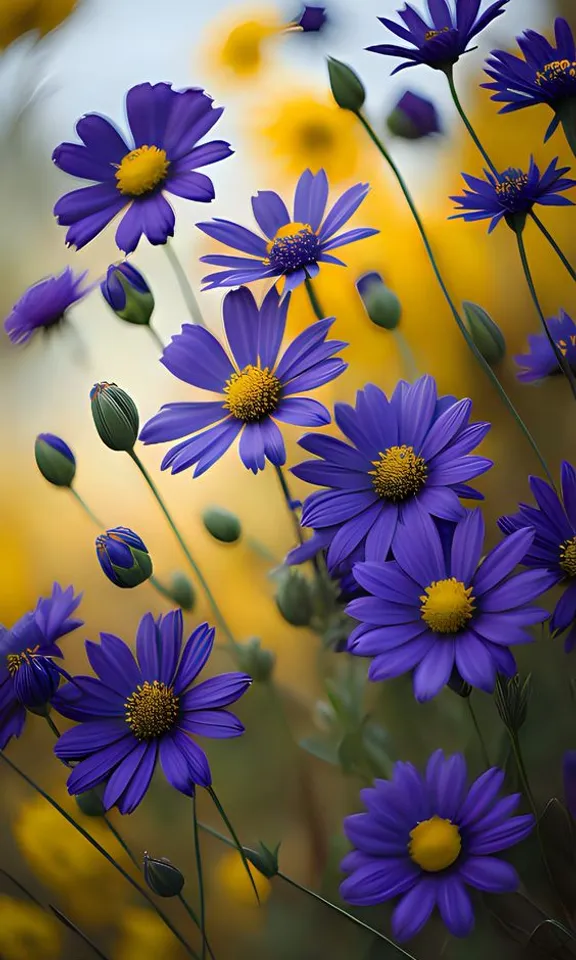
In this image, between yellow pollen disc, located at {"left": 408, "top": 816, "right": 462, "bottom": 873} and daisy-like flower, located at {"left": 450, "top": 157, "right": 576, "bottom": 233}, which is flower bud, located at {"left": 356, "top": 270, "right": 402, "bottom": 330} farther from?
yellow pollen disc, located at {"left": 408, "top": 816, "right": 462, "bottom": 873}

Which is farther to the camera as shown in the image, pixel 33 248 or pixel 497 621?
pixel 33 248

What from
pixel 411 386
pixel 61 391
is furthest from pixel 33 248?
pixel 411 386

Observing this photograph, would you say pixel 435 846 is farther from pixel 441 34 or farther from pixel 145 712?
pixel 441 34

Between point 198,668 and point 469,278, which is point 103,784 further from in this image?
point 469,278

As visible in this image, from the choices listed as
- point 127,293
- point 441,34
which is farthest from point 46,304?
point 441,34

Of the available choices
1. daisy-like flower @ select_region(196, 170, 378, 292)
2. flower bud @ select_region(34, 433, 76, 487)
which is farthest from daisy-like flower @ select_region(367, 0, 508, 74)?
flower bud @ select_region(34, 433, 76, 487)

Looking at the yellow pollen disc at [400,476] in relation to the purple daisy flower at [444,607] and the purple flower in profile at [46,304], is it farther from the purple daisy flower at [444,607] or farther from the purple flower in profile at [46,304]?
the purple flower in profile at [46,304]
